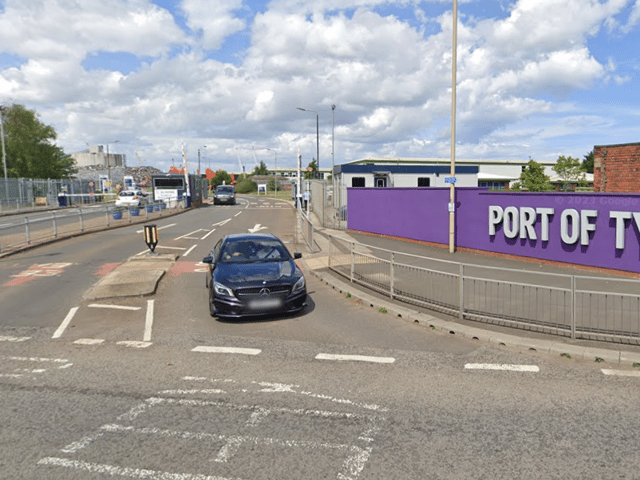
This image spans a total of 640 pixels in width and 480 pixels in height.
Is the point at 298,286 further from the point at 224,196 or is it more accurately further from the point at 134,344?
the point at 224,196

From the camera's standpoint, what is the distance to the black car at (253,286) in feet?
29.6

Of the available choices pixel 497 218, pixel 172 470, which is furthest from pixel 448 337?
pixel 497 218

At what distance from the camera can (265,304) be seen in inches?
356

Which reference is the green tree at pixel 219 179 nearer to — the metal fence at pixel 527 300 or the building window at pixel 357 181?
the building window at pixel 357 181

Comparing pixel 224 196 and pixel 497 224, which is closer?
pixel 497 224

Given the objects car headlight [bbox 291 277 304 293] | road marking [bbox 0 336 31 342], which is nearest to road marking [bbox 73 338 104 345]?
road marking [bbox 0 336 31 342]

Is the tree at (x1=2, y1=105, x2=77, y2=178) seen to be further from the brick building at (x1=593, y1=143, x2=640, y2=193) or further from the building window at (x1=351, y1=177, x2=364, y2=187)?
the brick building at (x1=593, y1=143, x2=640, y2=193)

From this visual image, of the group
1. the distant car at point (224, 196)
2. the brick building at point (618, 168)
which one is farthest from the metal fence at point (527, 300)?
the distant car at point (224, 196)

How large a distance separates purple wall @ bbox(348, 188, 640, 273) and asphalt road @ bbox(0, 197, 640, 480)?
6699 mm

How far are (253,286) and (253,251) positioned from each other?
184 centimetres

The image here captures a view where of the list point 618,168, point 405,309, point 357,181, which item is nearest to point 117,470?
point 405,309

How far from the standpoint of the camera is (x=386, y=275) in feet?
36.2

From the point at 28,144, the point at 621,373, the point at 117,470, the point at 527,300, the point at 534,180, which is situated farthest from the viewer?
the point at 28,144

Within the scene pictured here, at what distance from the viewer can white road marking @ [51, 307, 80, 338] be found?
28.6 ft
